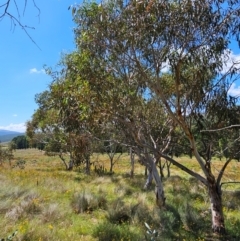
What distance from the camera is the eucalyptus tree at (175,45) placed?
21.7ft

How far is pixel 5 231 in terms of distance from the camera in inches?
261

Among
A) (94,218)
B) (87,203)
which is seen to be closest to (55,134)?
(87,203)

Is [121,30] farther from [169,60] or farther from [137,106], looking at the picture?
[137,106]

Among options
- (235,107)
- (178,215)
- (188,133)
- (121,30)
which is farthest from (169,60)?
(178,215)

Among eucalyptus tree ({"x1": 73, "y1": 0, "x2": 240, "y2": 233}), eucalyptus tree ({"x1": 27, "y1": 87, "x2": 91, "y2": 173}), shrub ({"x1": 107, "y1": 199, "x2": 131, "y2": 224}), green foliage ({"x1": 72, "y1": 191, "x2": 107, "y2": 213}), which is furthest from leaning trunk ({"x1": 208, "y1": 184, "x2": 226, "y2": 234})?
eucalyptus tree ({"x1": 27, "y1": 87, "x2": 91, "y2": 173})

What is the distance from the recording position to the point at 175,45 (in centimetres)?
693

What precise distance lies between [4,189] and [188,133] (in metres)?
6.96

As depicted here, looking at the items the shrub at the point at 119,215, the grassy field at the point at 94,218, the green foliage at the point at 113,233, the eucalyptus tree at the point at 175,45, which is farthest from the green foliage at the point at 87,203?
the eucalyptus tree at the point at 175,45

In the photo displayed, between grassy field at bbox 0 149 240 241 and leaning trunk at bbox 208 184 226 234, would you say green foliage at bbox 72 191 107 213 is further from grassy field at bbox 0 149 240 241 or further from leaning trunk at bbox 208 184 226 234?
leaning trunk at bbox 208 184 226 234

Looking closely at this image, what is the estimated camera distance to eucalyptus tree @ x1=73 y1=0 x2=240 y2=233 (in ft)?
21.7

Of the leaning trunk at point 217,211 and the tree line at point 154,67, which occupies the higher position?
the tree line at point 154,67

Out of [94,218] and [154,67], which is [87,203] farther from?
[154,67]

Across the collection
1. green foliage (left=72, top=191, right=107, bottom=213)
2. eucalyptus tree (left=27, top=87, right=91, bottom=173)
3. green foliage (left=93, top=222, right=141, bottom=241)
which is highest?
eucalyptus tree (left=27, top=87, right=91, bottom=173)

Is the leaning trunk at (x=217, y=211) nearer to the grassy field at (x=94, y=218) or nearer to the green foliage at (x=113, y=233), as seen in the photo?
the grassy field at (x=94, y=218)
